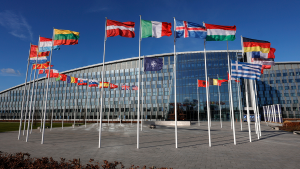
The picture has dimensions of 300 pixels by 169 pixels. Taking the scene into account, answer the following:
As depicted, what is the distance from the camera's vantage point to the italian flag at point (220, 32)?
51.8 feet

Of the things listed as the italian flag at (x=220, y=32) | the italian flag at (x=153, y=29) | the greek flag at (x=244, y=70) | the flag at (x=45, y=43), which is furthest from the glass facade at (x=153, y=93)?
the italian flag at (x=153, y=29)

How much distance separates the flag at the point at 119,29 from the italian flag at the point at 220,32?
6791 millimetres

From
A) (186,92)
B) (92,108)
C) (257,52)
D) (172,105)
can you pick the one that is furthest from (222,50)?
(92,108)

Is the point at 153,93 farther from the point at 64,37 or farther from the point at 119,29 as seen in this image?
the point at 119,29

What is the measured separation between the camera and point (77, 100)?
85938 millimetres

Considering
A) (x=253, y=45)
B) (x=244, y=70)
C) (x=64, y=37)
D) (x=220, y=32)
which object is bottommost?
(x=244, y=70)

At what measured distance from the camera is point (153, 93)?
3076 inches

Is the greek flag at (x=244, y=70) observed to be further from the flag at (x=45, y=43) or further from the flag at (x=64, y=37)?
the flag at (x=45, y=43)

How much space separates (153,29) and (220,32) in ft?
19.5

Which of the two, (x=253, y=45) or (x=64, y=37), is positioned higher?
(x=64, y=37)

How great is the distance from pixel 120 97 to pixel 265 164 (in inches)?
2904

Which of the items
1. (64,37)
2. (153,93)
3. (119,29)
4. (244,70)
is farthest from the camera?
(153,93)

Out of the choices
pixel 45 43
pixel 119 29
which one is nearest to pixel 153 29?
pixel 119 29

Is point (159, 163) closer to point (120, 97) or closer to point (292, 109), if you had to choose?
point (120, 97)
